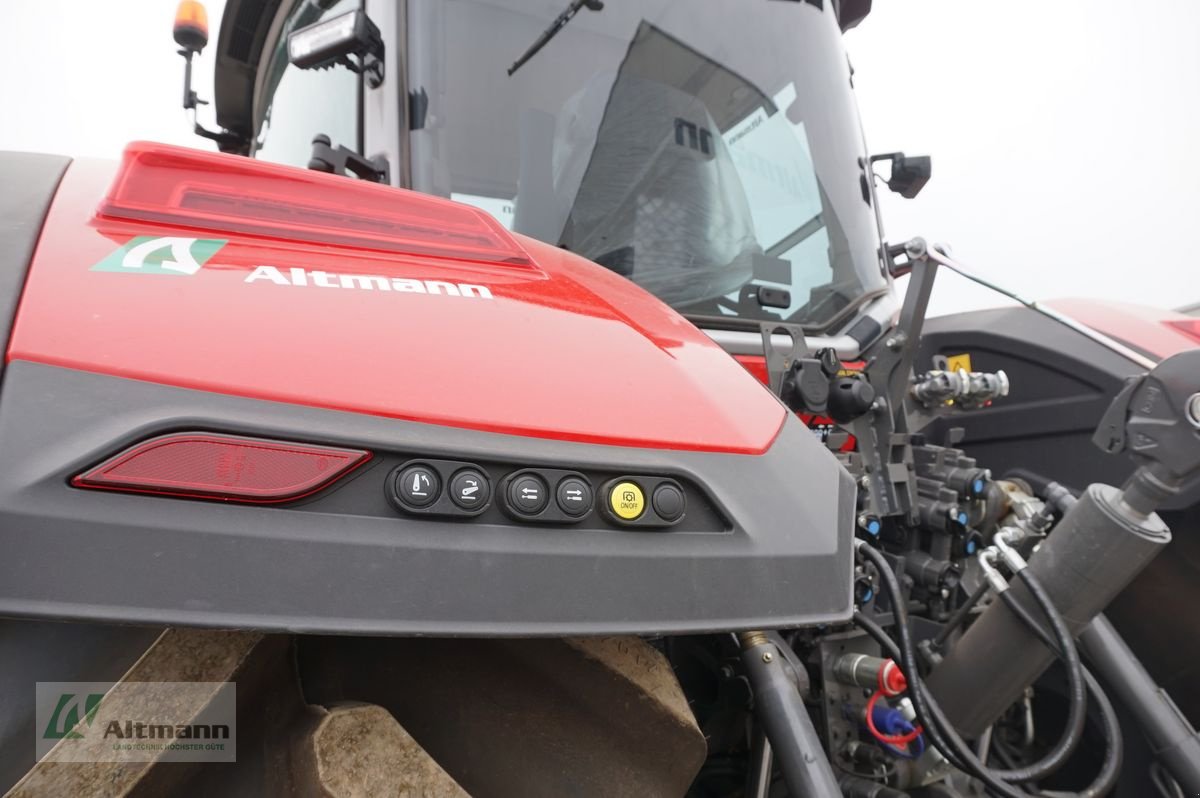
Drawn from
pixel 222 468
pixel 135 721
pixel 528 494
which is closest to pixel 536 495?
pixel 528 494

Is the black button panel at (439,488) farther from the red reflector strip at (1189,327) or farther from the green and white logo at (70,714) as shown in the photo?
the red reflector strip at (1189,327)

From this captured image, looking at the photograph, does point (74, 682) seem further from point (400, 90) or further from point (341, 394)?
point (400, 90)

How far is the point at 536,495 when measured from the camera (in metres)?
0.72

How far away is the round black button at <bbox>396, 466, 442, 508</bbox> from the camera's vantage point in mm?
680

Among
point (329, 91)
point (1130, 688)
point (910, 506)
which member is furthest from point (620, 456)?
point (329, 91)

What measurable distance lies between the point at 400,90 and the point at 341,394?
3.72 feet

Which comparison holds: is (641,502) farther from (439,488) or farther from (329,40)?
(329,40)

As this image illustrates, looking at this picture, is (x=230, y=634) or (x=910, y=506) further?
(x=910, y=506)

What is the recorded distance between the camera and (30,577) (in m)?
0.57

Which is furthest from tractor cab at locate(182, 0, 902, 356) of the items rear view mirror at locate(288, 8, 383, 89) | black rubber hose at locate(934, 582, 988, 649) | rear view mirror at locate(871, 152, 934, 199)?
black rubber hose at locate(934, 582, 988, 649)

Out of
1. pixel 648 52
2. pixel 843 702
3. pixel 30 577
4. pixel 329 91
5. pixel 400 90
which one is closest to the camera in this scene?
pixel 30 577

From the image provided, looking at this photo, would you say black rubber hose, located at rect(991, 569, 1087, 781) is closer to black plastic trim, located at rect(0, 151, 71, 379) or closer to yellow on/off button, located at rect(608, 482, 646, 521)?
yellow on/off button, located at rect(608, 482, 646, 521)

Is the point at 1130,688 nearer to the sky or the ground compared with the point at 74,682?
nearer to the ground

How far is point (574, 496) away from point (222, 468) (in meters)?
0.29
